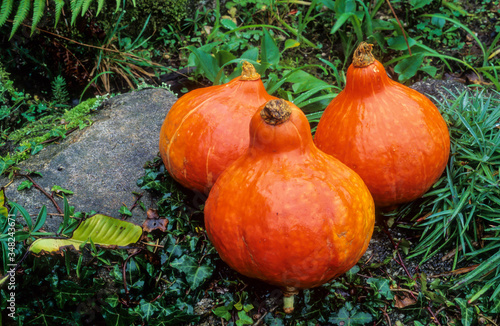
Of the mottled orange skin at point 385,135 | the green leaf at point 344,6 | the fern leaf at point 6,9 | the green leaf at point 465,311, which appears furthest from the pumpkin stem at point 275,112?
the fern leaf at point 6,9

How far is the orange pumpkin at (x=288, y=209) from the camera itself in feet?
5.69

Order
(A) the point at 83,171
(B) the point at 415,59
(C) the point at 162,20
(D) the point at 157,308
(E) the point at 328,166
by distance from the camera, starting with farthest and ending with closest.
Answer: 1. (C) the point at 162,20
2. (B) the point at 415,59
3. (A) the point at 83,171
4. (D) the point at 157,308
5. (E) the point at 328,166

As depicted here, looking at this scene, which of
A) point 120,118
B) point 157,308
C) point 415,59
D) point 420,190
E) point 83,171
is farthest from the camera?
point 415,59

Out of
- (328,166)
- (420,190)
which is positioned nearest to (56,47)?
(328,166)

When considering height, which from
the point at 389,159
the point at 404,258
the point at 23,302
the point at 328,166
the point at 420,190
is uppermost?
the point at 328,166

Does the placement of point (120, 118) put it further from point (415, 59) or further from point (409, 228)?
point (415, 59)

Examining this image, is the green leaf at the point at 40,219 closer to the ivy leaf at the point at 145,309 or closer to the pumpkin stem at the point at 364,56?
the ivy leaf at the point at 145,309

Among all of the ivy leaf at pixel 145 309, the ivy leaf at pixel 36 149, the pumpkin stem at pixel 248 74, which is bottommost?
the ivy leaf at pixel 145 309

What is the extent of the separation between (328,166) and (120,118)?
6.16ft

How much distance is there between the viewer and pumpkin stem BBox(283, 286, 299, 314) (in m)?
1.98

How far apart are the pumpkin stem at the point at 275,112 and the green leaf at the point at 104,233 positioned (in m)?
0.96

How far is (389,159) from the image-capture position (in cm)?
217

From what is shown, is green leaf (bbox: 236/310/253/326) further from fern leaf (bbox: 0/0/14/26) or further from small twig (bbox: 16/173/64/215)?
fern leaf (bbox: 0/0/14/26)

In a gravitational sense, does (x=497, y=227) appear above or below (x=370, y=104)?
below
